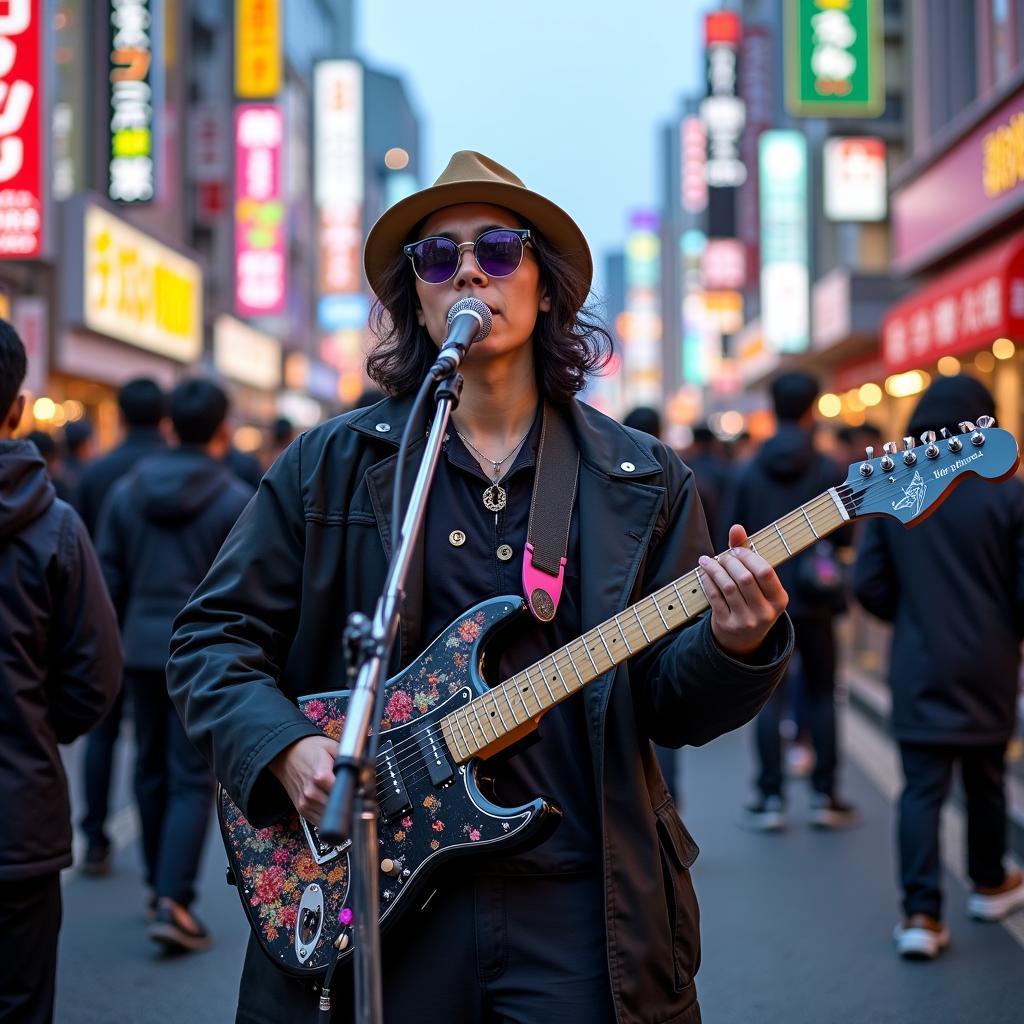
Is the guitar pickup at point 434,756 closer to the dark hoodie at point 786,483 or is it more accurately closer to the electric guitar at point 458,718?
the electric guitar at point 458,718

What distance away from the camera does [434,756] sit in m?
2.55

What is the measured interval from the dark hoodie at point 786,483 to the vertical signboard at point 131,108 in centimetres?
1224

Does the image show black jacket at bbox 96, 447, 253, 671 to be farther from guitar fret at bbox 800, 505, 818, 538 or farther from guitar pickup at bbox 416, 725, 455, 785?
guitar fret at bbox 800, 505, 818, 538

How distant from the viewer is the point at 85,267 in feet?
56.6

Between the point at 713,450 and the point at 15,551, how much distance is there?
7.45 meters

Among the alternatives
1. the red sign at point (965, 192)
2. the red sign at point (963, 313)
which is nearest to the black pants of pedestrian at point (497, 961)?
the red sign at point (963, 313)

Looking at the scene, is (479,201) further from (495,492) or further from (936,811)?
(936,811)

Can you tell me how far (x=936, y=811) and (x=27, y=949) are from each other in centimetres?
341

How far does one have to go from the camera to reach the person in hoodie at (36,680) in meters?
3.28

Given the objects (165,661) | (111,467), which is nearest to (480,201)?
(165,661)

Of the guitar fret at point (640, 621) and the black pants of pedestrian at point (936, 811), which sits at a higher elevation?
the guitar fret at point (640, 621)

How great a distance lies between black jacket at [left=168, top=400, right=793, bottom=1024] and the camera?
8.20ft

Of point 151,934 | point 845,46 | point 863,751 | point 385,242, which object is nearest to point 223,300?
point 845,46

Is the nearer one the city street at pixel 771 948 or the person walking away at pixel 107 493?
the city street at pixel 771 948
